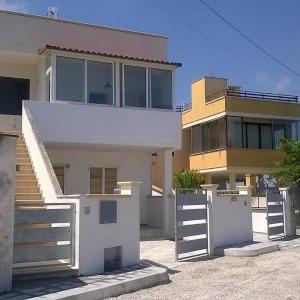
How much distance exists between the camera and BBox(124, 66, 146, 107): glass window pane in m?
17.9

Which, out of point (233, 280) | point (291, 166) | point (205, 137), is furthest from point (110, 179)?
point (205, 137)

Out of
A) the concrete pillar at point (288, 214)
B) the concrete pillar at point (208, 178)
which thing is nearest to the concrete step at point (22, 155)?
the concrete pillar at point (288, 214)

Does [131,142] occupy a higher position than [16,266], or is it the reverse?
[131,142]

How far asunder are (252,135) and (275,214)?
42.7 feet

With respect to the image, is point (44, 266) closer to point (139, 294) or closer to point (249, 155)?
point (139, 294)

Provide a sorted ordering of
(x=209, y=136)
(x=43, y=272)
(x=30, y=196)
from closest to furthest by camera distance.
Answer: (x=43, y=272)
(x=30, y=196)
(x=209, y=136)

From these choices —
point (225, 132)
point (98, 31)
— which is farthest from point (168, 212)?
point (225, 132)

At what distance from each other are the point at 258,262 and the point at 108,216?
4.34 m

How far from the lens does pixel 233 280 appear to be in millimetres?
9984

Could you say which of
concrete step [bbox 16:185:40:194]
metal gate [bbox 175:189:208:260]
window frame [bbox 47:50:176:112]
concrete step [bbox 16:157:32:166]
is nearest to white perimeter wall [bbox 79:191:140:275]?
metal gate [bbox 175:189:208:260]

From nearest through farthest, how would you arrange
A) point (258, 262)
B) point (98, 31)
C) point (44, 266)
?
point (44, 266) < point (258, 262) < point (98, 31)

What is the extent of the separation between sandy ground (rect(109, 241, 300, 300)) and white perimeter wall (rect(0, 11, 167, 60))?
8745 millimetres

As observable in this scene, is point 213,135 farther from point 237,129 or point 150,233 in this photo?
point 150,233

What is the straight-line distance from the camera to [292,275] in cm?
1042
